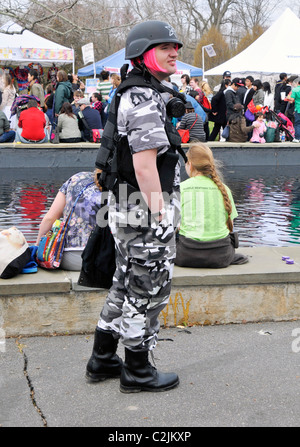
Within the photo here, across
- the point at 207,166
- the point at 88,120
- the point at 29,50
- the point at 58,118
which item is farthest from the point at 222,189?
the point at 29,50

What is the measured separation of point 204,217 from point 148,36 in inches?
70.2

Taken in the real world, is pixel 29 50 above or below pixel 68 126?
above

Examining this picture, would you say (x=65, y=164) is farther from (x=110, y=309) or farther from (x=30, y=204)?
(x=110, y=309)

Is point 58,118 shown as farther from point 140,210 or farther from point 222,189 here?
point 140,210

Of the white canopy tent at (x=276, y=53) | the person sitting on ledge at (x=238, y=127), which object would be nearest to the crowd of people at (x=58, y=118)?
the person sitting on ledge at (x=238, y=127)

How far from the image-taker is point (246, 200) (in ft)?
35.9

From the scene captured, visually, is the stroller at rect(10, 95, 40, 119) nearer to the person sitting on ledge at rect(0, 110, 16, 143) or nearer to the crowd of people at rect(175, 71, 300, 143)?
the person sitting on ledge at rect(0, 110, 16, 143)

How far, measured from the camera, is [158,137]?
3.02m

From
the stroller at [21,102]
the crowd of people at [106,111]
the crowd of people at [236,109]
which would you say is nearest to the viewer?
the crowd of people at [106,111]

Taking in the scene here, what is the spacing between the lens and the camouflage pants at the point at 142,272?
10.5 ft

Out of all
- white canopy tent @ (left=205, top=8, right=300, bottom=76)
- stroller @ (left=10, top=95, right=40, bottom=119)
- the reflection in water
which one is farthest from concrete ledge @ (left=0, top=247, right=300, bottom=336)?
white canopy tent @ (left=205, top=8, right=300, bottom=76)

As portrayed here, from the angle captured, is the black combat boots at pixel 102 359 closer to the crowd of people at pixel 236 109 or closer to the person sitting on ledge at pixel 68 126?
the crowd of people at pixel 236 109

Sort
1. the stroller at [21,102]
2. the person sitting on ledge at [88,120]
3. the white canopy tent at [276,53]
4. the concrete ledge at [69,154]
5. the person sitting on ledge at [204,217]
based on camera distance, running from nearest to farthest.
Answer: the person sitting on ledge at [204,217] → the concrete ledge at [69,154] → the stroller at [21,102] → the person sitting on ledge at [88,120] → the white canopy tent at [276,53]

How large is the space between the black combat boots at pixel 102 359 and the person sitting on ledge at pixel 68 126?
1182cm
